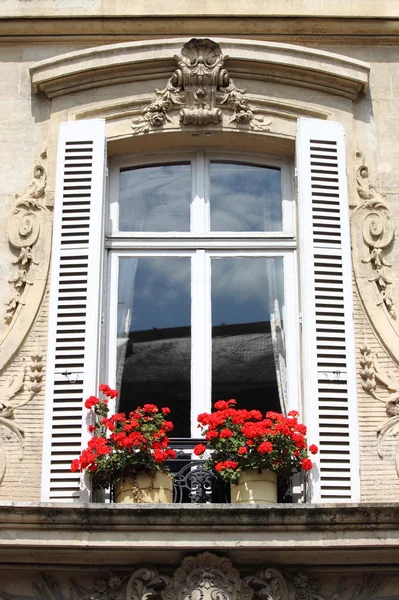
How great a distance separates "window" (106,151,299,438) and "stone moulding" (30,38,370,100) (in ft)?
1.95

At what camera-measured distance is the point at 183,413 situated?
991cm

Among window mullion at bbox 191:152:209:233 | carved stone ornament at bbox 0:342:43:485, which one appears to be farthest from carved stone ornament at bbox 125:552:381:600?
window mullion at bbox 191:152:209:233

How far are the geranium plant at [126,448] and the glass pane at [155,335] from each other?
0.51m

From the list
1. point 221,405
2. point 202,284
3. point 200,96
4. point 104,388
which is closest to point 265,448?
point 221,405

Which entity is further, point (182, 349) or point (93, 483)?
point (182, 349)

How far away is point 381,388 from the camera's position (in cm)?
977

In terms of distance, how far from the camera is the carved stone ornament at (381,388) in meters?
9.62

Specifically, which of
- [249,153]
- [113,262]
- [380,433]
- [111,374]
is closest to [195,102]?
[249,153]

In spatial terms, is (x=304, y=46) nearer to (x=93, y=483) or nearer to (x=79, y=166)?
(x=79, y=166)

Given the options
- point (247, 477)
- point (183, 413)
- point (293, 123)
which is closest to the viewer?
point (247, 477)

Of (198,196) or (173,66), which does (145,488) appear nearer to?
(198,196)

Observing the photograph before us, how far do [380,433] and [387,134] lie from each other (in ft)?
7.06

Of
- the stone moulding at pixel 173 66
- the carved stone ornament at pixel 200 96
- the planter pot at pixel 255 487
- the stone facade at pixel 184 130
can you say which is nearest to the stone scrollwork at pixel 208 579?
the stone facade at pixel 184 130

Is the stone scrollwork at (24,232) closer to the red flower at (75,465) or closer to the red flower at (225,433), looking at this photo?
the red flower at (75,465)
